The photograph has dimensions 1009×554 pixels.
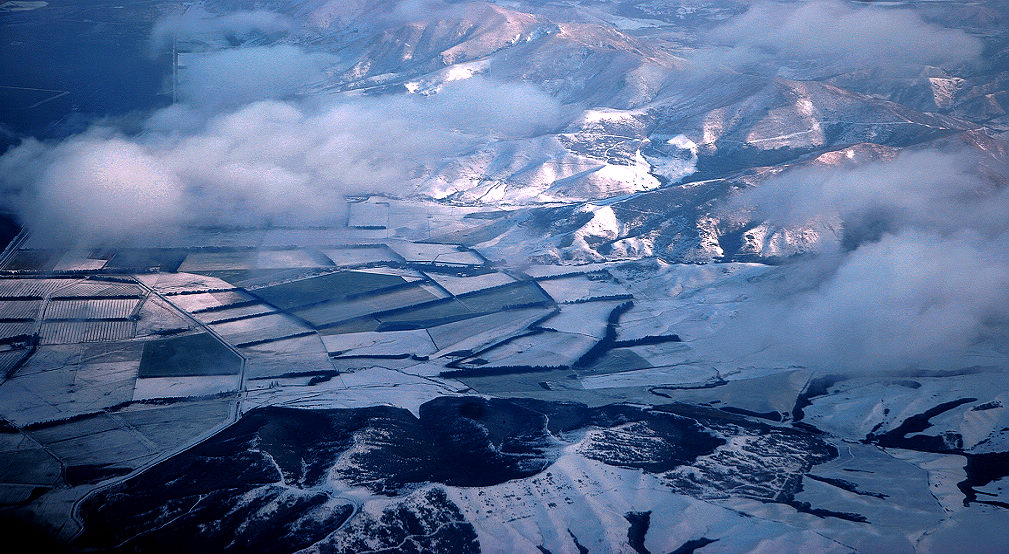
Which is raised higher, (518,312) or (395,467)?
(395,467)

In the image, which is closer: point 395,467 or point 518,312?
point 395,467

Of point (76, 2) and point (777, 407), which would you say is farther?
point (76, 2)

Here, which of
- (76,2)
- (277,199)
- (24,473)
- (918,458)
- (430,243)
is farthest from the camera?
(76,2)

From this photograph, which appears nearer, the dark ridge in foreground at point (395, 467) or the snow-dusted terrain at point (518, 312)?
the dark ridge in foreground at point (395, 467)

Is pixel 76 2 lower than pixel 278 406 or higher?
higher

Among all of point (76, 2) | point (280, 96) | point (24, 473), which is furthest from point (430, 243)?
point (76, 2)

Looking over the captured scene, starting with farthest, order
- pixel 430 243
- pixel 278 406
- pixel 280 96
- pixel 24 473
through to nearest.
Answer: pixel 280 96
pixel 430 243
pixel 278 406
pixel 24 473

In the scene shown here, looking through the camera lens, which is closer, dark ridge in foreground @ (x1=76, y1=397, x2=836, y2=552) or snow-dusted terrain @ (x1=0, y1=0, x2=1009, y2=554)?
dark ridge in foreground @ (x1=76, y1=397, x2=836, y2=552)

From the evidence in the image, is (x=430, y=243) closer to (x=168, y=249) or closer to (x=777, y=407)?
(x=168, y=249)

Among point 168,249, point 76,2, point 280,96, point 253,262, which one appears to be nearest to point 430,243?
point 253,262
